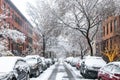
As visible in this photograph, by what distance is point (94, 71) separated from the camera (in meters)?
25.9

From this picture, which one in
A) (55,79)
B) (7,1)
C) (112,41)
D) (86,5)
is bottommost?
(55,79)

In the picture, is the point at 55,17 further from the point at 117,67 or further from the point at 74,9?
the point at 117,67

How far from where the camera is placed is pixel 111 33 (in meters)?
54.1

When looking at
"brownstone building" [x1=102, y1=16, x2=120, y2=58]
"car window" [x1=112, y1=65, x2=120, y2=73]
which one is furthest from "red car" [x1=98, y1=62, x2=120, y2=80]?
"brownstone building" [x1=102, y1=16, x2=120, y2=58]

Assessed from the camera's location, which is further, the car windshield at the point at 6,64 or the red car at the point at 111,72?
the car windshield at the point at 6,64

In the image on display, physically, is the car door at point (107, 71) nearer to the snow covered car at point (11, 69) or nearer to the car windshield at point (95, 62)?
the snow covered car at point (11, 69)

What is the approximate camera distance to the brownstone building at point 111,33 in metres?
48.3

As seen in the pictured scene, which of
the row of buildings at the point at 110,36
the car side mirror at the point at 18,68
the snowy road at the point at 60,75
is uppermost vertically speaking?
the row of buildings at the point at 110,36

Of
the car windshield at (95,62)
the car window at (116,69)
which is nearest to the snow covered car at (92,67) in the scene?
the car windshield at (95,62)

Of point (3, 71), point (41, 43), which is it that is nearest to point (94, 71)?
point (3, 71)

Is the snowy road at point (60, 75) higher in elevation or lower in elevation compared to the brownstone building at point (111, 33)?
lower

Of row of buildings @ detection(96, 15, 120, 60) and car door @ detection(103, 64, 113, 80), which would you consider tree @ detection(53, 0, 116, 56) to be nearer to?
row of buildings @ detection(96, 15, 120, 60)

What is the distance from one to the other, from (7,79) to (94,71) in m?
12.3

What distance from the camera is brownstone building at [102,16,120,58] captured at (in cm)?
4835
